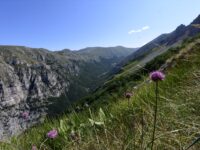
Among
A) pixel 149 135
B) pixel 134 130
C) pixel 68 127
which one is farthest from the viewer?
pixel 68 127

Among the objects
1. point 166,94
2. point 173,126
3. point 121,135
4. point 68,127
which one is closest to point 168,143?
point 173,126

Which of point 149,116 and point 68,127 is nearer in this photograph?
point 149,116

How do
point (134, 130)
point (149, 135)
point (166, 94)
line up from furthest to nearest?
1. point (166, 94)
2. point (134, 130)
3. point (149, 135)

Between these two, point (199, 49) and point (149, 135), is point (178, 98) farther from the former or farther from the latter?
point (199, 49)

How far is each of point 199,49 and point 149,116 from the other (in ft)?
4.39

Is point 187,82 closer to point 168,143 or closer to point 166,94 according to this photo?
point 166,94

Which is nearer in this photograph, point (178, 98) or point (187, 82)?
point (178, 98)

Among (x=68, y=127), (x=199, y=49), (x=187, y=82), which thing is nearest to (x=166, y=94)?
(x=187, y=82)

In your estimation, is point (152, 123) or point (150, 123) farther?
point (150, 123)

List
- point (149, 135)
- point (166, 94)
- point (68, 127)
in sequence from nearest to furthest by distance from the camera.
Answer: point (149, 135)
point (166, 94)
point (68, 127)

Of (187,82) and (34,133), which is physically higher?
(187,82)

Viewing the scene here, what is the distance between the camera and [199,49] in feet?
15.0

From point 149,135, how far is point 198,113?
46 cm

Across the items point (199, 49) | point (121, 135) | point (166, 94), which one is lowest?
point (121, 135)
